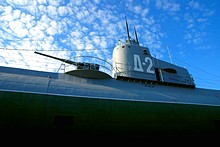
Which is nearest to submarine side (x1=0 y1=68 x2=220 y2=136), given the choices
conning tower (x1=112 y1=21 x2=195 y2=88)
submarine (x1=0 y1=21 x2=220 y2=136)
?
submarine (x1=0 y1=21 x2=220 y2=136)

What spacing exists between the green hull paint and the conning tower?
3329 mm

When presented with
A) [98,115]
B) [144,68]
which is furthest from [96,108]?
[144,68]

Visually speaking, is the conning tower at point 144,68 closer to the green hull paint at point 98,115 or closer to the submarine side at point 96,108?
the submarine side at point 96,108

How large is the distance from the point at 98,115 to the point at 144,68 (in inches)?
258

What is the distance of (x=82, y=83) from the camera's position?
11.0 meters

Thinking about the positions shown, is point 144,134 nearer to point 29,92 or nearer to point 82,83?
point 82,83

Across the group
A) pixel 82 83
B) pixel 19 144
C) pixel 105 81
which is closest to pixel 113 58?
pixel 105 81

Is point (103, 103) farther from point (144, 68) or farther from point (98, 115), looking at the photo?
point (144, 68)

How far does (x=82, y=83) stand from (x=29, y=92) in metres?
3.19

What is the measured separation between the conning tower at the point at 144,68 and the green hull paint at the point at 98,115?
333 centimetres

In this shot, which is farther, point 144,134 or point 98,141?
point 144,134

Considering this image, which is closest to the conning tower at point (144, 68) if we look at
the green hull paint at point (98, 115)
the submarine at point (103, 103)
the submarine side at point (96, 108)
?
the submarine at point (103, 103)

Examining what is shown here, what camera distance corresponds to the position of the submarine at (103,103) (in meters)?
8.23

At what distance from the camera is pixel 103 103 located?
9516 millimetres
